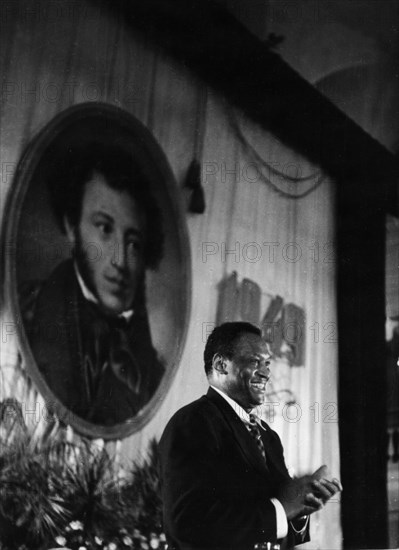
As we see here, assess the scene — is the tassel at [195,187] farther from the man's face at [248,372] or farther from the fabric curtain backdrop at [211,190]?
the man's face at [248,372]

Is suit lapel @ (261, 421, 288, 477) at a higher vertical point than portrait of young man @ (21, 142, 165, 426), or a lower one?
lower

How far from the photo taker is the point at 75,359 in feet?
14.0

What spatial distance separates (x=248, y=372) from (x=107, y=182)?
1.19m

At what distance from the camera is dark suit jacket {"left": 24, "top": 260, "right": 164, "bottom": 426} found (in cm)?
417

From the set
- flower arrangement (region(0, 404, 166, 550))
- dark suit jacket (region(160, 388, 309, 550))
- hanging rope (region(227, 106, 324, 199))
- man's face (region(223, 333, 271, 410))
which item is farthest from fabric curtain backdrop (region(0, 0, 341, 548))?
dark suit jacket (region(160, 388, 309, 550))

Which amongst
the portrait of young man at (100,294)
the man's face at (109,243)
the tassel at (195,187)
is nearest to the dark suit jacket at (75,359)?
the portrait of young man at (100,294)

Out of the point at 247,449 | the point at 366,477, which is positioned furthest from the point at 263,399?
the point at 366,477

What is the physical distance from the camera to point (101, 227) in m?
4.45

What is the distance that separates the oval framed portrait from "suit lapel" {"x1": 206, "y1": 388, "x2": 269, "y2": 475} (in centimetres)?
46

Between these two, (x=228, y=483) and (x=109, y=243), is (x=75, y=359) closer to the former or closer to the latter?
(x=109, y=243)

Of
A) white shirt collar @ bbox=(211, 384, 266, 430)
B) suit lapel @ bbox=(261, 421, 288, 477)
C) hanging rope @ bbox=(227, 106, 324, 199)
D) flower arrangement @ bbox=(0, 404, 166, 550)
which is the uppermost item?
hanging rope @ bbox=(227, 106, 324, 199)

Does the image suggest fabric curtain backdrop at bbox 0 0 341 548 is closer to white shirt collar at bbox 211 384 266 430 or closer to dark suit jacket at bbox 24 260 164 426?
dark suit jacket at bbox 24 260 164 426

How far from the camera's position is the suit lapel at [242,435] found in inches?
157

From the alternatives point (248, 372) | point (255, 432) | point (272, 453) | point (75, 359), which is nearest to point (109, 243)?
point (75, 359)
